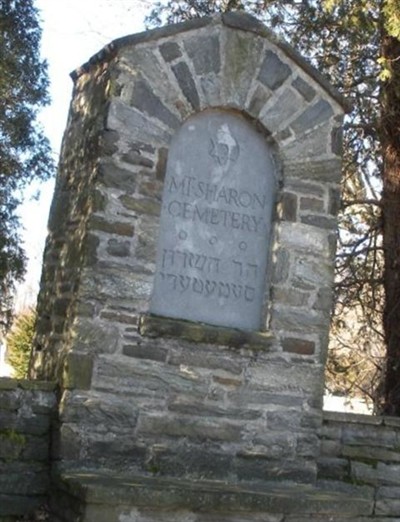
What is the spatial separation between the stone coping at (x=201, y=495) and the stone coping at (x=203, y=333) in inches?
34.3

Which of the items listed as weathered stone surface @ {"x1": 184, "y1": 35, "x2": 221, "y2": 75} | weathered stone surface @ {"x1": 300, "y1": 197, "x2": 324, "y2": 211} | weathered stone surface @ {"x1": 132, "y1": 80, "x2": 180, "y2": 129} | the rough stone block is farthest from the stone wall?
weathered stone surface @ {"x1": 184, "y1": 35, "x2": 221, "y2": 75}

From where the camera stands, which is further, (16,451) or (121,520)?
(16,451)

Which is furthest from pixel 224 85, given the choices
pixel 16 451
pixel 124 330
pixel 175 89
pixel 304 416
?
pixel 16 451

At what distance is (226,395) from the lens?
17.9ft

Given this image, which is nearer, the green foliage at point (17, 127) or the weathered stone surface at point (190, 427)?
the weathered stone surface at point (190, 427)

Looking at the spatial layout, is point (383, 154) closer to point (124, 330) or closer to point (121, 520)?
point (124, 330)

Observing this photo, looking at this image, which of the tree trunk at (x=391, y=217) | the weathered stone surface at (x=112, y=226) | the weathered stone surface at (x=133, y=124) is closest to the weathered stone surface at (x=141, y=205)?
the weathered stone surface at (x=112, y=226)

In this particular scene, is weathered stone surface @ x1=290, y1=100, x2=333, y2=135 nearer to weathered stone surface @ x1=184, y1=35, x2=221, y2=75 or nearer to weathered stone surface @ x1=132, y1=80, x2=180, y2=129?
weathered stone surface @ x1=184, y1=35, x2=221, y2=75

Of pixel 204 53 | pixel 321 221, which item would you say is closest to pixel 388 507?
pixel 321 221

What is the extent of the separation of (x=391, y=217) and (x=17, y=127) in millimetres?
3664

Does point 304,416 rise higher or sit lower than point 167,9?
lower

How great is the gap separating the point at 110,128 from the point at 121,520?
7.79ft

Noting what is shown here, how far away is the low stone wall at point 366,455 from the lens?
589 centimetres

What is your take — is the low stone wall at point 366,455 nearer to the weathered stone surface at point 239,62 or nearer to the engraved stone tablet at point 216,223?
the engraved stone tablet at point 216,223
